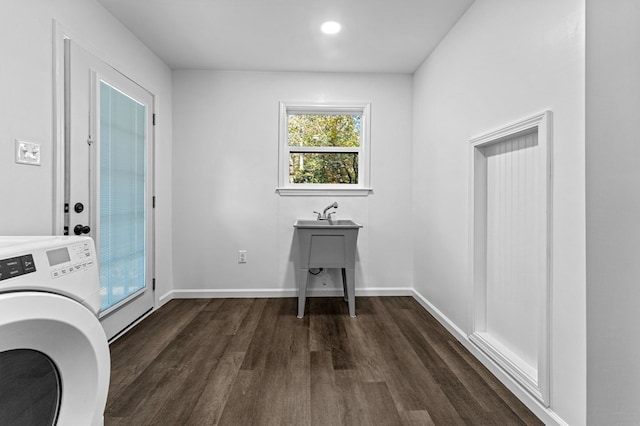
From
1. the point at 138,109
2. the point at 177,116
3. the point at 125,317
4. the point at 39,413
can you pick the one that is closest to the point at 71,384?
the point at 39,413

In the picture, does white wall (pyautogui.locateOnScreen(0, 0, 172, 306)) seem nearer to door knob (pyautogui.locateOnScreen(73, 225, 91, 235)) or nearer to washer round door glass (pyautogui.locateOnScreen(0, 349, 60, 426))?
door knob (pyautogui.locateOnScreen(73, 225, 91, 235))

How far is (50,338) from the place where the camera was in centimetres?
85

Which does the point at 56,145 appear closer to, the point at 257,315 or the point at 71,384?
the point at 71,384

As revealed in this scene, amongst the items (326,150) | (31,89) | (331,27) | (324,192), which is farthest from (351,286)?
(31,89)

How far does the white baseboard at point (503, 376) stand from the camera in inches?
59.5

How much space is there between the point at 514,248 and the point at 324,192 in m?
1.97

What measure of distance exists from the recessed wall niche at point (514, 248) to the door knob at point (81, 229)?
8.29 ft

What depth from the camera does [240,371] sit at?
199 centimetres

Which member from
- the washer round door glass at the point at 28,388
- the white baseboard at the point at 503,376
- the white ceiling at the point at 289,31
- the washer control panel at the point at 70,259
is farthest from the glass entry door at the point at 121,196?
the white baseboard at the point at 503,376

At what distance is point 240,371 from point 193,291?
68.7 inches

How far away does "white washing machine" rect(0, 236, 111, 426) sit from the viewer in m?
0.77

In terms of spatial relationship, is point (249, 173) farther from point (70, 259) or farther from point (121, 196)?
point (70, 259)

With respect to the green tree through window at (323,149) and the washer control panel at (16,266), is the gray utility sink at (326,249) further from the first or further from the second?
the washer control panel at (16,266)

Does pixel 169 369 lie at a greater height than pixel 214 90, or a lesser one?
lesser
